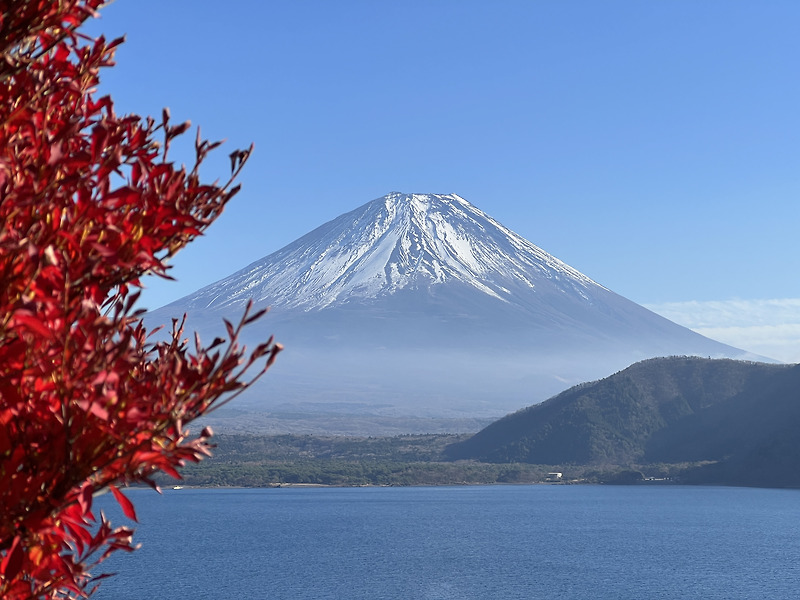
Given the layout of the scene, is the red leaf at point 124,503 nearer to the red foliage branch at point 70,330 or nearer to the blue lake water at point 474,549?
the red foliage branch at point 70,330

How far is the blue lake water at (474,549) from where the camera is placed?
157ft

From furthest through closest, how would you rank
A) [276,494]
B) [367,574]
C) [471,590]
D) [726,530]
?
[276,494] < [726,530] < [367,574] < [471,590]

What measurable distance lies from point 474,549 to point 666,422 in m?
73.5

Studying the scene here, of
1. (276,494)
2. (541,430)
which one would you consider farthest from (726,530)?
(276,494)

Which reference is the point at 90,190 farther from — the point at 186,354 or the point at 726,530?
the point at 726,530

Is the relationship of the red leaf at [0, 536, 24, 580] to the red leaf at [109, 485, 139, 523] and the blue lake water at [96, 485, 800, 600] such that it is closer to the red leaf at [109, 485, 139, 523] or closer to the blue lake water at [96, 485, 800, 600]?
the red leaf at [109, 485, 139, 523]

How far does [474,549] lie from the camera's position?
64.8m

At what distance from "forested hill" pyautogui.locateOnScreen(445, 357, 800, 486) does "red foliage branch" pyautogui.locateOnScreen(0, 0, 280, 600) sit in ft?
384

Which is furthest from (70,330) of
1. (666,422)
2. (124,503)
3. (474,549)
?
(666,422)

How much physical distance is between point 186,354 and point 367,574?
170ft

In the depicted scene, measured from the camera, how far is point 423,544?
6794 centimetres

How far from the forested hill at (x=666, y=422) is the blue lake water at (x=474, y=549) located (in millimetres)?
6474

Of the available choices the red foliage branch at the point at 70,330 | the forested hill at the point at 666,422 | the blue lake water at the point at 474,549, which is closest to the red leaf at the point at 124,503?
the red foliage branch at the point at 70,330

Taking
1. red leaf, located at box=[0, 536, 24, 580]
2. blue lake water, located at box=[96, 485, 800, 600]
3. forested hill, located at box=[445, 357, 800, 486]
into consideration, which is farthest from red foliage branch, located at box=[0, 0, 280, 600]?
forested hill, located at box=[445, 357, 800, 486]
